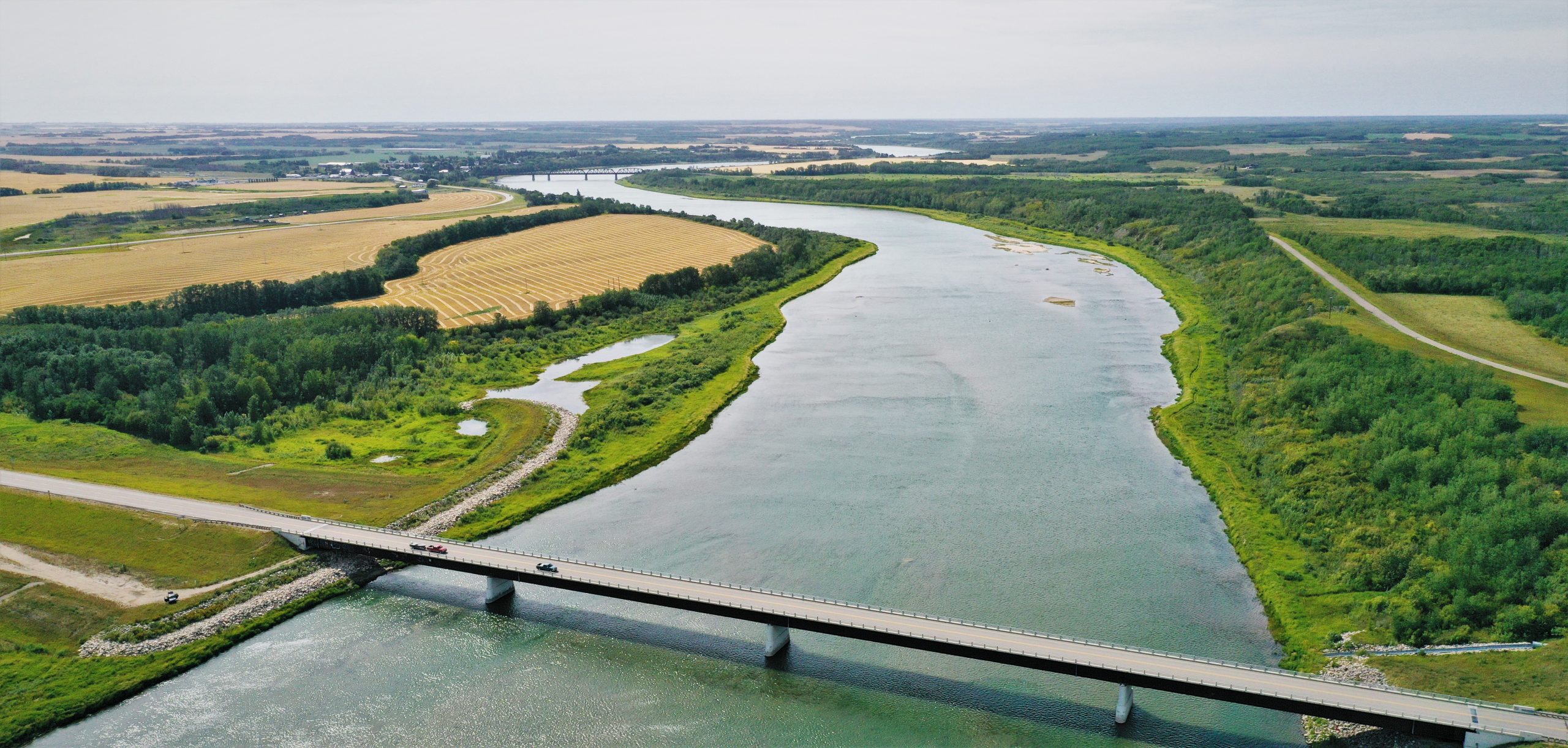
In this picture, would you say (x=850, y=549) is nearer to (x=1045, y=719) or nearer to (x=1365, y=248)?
(x=1045, y=719)

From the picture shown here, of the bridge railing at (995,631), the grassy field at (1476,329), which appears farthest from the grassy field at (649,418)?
the grassy field at (1476,329)

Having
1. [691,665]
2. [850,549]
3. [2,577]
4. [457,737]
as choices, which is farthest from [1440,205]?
[2,577]

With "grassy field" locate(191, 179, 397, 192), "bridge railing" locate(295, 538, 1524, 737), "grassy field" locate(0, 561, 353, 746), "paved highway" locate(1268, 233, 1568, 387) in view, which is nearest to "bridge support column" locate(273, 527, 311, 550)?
"grassy field" locate(0, 561, 353, 746)

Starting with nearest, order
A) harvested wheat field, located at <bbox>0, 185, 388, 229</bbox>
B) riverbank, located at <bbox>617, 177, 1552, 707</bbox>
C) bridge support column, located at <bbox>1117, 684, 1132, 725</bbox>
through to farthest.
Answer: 1. bridge support column, located at <bbox>1117, 684, 1132, 725</bbox>
2. riverbank, located at <bbox>617, 177, 1552, 707</bbox>
3. harvested wheat field, located at <bbox>0, 185, 388, 229</bbox>

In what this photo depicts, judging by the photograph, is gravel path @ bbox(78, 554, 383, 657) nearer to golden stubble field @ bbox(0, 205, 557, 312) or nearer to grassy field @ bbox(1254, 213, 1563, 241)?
golden stubble field @ bbox(0, 205, 557, 312)

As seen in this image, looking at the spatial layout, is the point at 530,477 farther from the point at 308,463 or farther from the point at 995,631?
the point at 995,631

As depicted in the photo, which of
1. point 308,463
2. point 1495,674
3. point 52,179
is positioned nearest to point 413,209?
point 52,179
